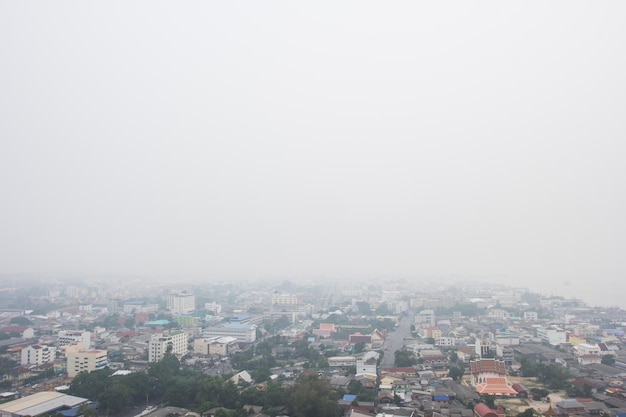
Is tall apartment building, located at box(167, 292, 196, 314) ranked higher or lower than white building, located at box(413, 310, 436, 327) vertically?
higher

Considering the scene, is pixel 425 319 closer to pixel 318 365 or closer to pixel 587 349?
pixel 587 349

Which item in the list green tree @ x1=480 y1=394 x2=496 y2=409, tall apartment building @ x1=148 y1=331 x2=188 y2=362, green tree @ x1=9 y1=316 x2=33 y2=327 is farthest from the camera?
green tree @ x1=9 y1=316 x2=33 y2=327

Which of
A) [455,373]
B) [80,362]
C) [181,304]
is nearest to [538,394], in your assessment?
[455,373]

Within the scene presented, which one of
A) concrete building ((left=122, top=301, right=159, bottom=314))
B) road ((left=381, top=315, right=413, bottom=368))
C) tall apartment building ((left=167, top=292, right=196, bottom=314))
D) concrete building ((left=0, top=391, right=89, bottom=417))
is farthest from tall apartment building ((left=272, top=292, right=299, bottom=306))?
concrete building ((left=0, top=391, right=89, bottom=417))

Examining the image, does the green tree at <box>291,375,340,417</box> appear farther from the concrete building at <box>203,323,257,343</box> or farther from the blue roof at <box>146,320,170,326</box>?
the blue roof at <box>146,320,170,326</box>

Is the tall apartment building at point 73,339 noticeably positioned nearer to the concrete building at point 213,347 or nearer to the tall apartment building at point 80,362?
the tall apartment building at point 80,362

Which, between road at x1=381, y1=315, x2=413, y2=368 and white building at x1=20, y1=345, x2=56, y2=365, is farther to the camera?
road at x1=381, y1=315, x2=413, y2=368
